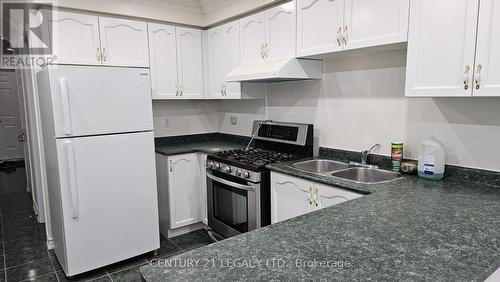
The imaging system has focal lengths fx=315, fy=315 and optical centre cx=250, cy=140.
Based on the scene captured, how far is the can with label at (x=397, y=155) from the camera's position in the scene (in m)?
2.15

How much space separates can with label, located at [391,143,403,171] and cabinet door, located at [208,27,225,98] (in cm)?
189

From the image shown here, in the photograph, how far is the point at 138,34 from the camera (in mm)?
3141

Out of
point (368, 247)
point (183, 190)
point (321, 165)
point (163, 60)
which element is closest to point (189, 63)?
point (163, 60)

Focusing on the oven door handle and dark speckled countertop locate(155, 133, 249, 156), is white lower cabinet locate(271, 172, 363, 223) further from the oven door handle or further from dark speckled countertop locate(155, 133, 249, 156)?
dark speckled countertop locate(155, 133, 249, 156)

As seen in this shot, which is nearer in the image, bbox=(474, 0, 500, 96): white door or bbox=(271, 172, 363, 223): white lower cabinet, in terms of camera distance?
bbox=(474, 0, 500, 96): white door

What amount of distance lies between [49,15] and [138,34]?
2.46ft

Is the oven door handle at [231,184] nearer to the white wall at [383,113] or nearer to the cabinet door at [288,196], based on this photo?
the cabinet door at [288,196]

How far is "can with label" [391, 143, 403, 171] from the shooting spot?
2.15m

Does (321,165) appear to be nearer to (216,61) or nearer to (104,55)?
(216,61)

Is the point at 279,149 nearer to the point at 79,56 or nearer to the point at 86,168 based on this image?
the point at 86,168

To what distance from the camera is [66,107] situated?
2244 mm

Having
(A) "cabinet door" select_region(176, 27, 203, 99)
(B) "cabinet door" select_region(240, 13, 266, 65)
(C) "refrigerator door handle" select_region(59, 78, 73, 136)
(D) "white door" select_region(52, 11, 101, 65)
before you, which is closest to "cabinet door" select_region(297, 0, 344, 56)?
(B) "cabinet door" select_region(240, 13, 266, 65)

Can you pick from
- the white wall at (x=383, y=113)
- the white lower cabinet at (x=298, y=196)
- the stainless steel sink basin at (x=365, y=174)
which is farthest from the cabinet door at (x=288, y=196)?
the white wall at (x=383, y=113)

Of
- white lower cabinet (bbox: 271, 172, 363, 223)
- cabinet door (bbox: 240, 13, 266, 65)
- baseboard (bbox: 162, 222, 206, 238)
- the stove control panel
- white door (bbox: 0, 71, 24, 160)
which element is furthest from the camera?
white door (bbox: 0, 71, 24, 160)
